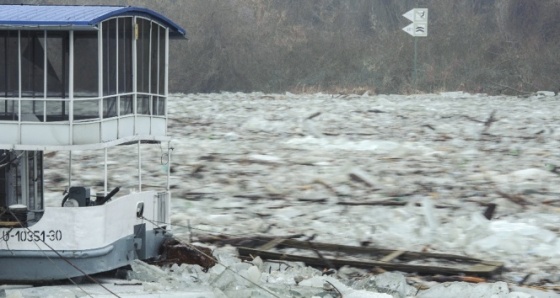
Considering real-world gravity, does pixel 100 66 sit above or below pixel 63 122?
above

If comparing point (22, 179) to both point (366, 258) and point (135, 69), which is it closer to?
point (135, 69)

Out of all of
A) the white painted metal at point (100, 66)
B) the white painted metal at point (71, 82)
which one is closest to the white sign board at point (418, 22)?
the white painted metal at point (100, 66)

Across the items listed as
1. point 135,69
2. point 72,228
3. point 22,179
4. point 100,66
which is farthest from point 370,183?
point 72,228

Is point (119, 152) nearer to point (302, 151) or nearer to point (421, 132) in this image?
point (302, 151)

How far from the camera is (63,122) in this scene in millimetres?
9703

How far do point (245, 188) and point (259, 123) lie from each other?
8327 mm

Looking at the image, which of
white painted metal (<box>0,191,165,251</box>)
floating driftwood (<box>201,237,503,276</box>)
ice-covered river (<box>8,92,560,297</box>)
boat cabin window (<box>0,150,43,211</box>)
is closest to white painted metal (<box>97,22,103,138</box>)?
white painted metal (<box>0,191,165,251</box>)

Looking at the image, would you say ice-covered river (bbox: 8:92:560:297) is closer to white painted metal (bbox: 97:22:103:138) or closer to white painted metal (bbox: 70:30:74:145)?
white painted metal (bbox: 70:30:74:145)

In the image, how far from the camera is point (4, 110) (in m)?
9.96

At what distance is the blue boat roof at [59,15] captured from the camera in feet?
31.7

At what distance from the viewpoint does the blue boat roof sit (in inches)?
380

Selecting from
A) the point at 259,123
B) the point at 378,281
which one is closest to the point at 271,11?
the point at 259,123

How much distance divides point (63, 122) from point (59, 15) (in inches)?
39.6

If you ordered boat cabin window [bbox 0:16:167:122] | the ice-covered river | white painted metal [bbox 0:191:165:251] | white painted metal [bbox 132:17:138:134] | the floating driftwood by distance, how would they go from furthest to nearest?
the ice-covered river → the floating driftwood → white painted metal [bbox 132:17:138:134] → boat cabin window [bbox 0:16:167:122] → white painted metal [bbox 0:191:165:251]
